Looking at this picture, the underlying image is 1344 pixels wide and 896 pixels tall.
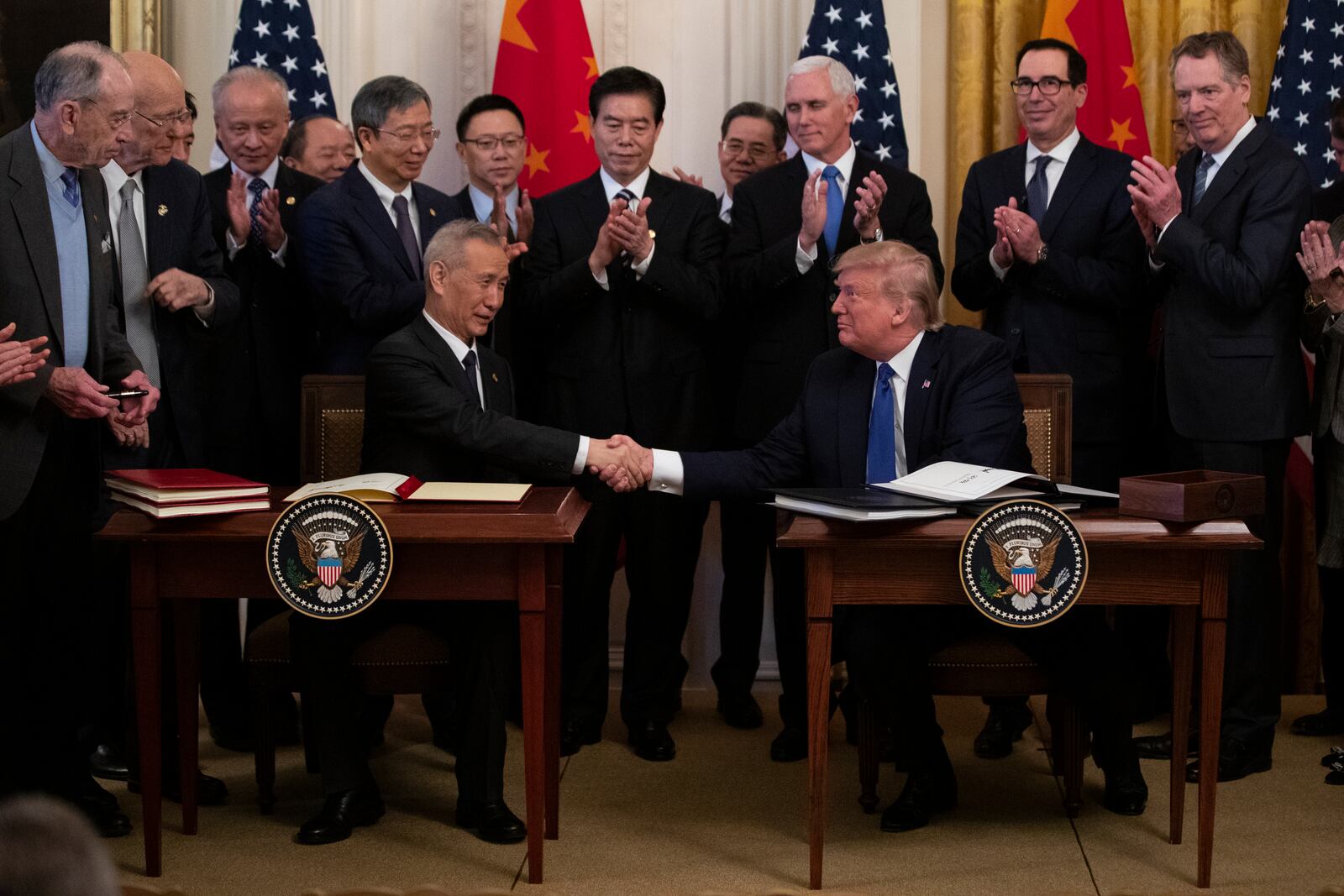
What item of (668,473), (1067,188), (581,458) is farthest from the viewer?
(1067,188)

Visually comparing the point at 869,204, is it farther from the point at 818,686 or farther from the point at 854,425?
the point at 818,686

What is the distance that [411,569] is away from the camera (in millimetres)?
3533

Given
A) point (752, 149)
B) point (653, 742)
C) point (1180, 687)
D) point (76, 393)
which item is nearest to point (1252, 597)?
point (1180, 687)

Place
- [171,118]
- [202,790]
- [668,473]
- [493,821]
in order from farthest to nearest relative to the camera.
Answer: [171,118]
[202,790]
[668,473]
[493,821]

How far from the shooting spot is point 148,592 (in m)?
3.58

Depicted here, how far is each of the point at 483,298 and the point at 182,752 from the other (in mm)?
1354

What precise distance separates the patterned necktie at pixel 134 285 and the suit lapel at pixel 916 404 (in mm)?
2023

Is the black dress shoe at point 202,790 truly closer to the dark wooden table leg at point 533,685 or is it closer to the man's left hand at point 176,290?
the dark wooden table leg at point 533,685

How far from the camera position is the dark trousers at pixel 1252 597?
451 cm

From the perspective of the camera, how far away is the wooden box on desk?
3.40 metres

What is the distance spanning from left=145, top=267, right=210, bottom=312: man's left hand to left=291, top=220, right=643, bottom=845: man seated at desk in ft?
1.85

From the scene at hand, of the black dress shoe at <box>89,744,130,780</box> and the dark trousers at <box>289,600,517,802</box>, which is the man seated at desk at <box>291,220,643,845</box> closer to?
the dark trousers at <box>289,600,517,802</box>

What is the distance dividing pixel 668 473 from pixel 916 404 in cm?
67

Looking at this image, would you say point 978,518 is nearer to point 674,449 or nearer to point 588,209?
point 674,449
